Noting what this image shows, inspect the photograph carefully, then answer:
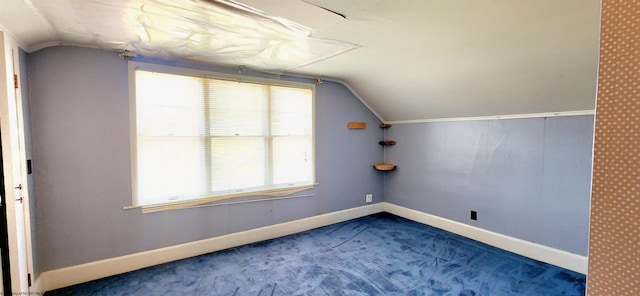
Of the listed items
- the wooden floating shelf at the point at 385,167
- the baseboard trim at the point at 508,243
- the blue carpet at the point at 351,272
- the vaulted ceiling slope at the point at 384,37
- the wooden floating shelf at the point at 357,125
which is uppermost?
the vaulted ceiling slope at the point at 384,37

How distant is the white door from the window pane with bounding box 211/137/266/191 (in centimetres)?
151

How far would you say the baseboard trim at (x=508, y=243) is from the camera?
276 centimetres

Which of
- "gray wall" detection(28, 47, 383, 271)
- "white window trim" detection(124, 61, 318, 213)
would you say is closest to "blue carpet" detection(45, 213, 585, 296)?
"gray wall" detection(28, 47, 383, 271)

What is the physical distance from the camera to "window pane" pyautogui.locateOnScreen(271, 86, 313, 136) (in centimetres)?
365

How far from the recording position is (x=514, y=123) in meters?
3.21

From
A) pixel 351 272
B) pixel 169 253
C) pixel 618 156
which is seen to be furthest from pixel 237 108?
pixel 618 156

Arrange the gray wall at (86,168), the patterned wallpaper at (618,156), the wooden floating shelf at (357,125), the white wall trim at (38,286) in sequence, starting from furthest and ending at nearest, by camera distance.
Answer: the wooden floating shelf at (357,125)
the gray wall at (86,168)
the white wall trim at (38,286)
the patterned wallpaper at (618,156)

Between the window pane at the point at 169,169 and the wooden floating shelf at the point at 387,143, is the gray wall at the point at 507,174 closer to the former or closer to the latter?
the wooden floating shelf at the point at 387,143

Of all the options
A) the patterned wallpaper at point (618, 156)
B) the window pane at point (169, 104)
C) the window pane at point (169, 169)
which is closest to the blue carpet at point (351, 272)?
the window pane at point (169, 169)

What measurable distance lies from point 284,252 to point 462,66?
270cm

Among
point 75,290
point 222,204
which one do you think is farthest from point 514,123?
point 75,290

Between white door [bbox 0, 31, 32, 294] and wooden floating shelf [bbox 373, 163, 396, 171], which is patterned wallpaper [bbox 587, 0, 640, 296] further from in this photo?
wooden floating shelf [bbox 373, 163, 396, 171]

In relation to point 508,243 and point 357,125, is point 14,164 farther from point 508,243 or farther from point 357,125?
point 508,243

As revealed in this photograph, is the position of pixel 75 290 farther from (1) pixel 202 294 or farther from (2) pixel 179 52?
(2) pixel 179 52
